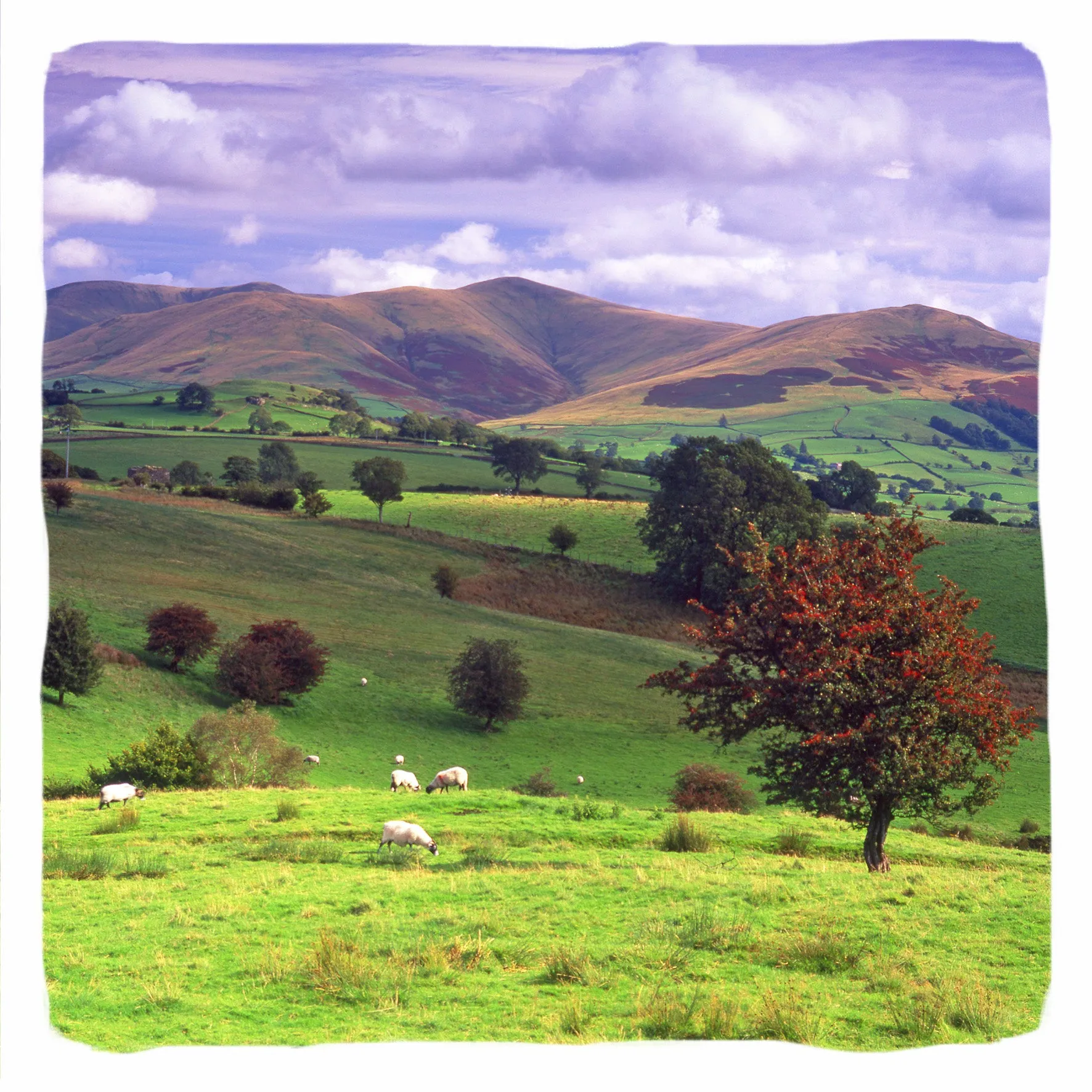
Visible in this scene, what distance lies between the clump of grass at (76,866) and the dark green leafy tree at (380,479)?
135ft

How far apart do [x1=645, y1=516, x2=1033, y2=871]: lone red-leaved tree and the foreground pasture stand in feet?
3.72

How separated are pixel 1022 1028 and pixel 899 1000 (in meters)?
0.75

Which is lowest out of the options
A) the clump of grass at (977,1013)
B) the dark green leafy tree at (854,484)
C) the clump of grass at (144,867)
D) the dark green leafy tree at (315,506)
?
the clump of grass at (144,867)

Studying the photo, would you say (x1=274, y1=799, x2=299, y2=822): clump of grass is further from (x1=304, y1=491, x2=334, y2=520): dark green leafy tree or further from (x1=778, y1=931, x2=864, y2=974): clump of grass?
(x1=304, y1=491, x2=334, y2=520): dark green leafy tree

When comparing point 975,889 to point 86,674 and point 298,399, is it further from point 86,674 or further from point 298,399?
point 298,399

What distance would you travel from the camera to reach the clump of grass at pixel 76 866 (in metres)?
10.4

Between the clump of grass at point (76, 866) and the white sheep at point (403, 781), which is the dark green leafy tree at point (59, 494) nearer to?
the white sheep at point (403, 781)

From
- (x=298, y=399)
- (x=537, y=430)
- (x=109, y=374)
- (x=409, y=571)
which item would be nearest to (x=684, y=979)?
(x=409, y=571)

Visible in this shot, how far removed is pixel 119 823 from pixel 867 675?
1060cm

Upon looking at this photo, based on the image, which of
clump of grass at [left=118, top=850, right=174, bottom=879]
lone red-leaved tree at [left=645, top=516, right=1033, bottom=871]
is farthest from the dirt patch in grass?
clump of grass at [left=118, top=850, right=174, bottom=879]

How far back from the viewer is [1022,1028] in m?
6.34

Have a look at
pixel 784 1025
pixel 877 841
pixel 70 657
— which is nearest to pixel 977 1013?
pixel 784 1025

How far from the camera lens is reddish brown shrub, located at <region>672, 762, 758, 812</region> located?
22906 mm

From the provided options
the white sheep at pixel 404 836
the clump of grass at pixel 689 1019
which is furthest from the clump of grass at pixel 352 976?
the white sheep at pixel 404 836
